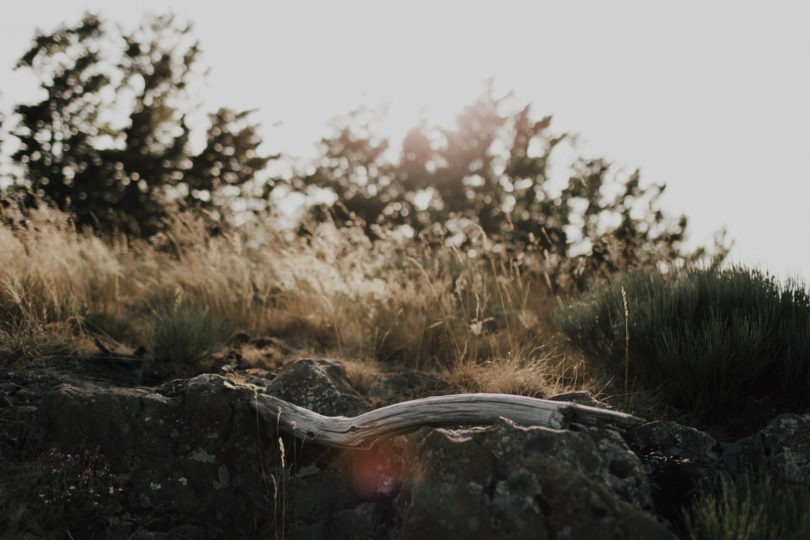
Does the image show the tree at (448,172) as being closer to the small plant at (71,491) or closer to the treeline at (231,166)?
the treeline at (231,166)

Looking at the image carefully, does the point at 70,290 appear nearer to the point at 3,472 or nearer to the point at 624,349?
the point at 3,472

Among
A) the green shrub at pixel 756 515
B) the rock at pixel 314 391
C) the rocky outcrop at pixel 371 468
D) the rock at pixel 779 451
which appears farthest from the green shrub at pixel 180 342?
the rock at pixel 779 451

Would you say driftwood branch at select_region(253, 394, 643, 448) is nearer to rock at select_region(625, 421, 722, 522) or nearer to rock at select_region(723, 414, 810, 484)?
rock at select_region(625, 421, 722, 522)

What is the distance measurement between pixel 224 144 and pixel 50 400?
1486 centimetres

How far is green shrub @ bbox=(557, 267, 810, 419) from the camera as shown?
3275 millimetres

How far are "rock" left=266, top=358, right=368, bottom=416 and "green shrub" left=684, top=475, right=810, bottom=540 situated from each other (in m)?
2.08

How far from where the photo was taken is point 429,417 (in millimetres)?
2605

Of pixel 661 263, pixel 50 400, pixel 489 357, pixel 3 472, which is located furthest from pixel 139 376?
pixel 661 263

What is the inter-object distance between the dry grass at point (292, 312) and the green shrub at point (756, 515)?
143 cm

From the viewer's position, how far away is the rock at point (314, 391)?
3.40 meters

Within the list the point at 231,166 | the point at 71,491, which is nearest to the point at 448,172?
the point at 231,166

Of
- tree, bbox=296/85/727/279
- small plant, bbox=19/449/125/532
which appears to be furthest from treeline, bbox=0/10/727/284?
small plant, bbox=19/449/125/532

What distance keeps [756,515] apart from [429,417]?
56.0 inches

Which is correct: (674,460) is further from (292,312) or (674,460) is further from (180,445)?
(292,312)
